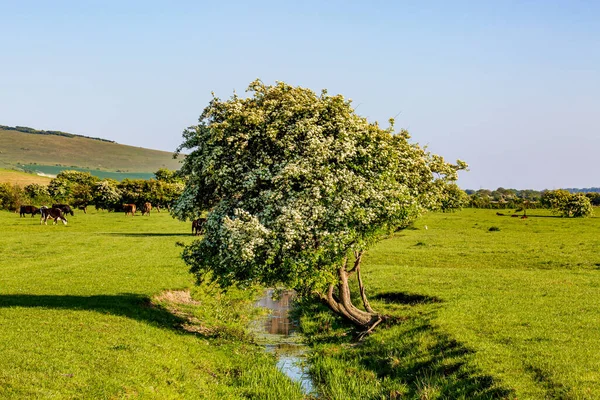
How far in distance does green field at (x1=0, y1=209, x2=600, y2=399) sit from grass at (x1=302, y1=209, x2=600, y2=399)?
70 mm

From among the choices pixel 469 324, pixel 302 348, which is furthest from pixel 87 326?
pixel 469 324

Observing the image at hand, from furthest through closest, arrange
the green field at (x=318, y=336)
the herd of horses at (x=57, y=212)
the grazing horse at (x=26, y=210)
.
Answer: the grazing horse at (x=26, y=210), the herd of horses at (x=57, y=212), the green field at (x=318, y=336)

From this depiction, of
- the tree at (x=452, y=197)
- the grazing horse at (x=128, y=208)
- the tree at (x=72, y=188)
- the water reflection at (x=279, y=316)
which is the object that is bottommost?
the water reflection at (x=279, y=316)

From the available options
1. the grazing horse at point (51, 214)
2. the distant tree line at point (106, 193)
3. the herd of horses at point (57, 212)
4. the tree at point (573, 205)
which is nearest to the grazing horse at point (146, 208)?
the herd of horses at point (57, 212)

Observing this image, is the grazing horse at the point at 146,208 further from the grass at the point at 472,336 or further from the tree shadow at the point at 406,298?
the tree shadow at the point at 406,298

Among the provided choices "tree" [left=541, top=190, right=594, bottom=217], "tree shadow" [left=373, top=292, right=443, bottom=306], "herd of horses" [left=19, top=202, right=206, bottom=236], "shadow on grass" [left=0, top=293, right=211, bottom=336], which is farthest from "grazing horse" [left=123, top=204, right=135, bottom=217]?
"tree" [left=541, top=190, right=594, bottom=217]

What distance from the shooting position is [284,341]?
27.8 m

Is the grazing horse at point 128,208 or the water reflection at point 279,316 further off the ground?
the grazing horse at point 128,208

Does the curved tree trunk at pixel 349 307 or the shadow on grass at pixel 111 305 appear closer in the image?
the shadow on grass at pixel 111 305

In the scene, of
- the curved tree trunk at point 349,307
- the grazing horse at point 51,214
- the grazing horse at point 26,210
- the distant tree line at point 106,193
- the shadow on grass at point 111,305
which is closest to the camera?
the shadow on grass at point 111,305

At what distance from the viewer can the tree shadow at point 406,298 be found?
31.5m

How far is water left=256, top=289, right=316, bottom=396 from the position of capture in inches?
897

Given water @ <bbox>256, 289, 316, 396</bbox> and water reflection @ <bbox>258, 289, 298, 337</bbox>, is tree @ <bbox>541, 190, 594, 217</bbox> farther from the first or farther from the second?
water @ <bbox>256, 289, 316, 396</bbox>

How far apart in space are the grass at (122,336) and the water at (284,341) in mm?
790
